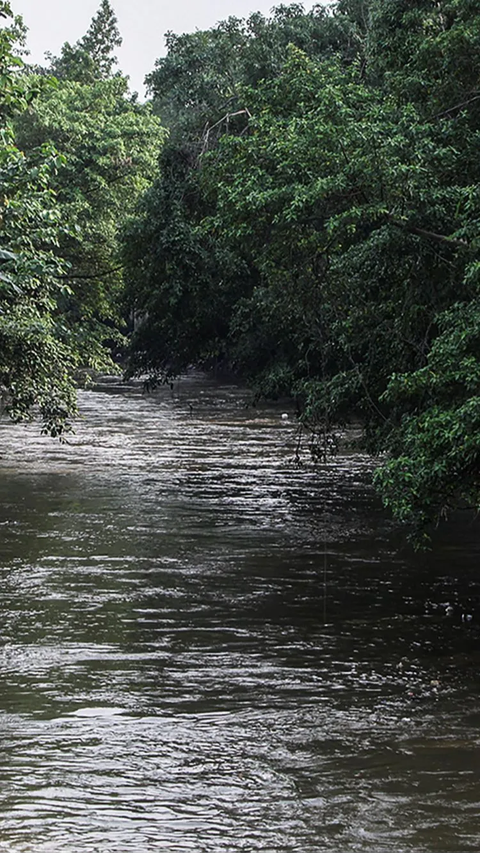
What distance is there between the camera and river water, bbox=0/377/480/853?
703 cm

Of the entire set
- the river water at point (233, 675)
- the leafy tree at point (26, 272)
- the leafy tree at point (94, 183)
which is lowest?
the river water at point (233, 675)

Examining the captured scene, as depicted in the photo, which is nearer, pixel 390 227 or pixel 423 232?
pixel 423 232

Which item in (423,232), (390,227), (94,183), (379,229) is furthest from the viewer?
(94,183)

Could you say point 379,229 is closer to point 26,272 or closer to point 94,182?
point 26,272

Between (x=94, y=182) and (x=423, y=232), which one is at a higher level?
(x=94, y=182)

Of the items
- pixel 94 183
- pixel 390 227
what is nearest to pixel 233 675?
pixel 390 227

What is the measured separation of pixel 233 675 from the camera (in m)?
10.1

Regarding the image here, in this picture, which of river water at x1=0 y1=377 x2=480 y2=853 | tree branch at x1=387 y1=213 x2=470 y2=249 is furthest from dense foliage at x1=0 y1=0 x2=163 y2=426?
tree branch at x1=387 y1=213 x2=470 y2=249

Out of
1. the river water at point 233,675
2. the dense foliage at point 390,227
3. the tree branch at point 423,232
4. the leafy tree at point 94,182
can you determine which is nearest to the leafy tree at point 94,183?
the leafy tree at point 94,182

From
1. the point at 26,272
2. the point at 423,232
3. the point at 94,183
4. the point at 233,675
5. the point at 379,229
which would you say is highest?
the point at 94,183

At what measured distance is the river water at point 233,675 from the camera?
7.03m

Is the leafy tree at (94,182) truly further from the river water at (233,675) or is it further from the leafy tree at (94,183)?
the river water at (233,675)

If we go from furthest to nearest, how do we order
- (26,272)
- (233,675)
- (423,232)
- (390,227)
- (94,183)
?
(94,183) → (26,272) → (390,227) → (423,232) → (233,675)

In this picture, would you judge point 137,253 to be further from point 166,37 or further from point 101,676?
point 166,37
